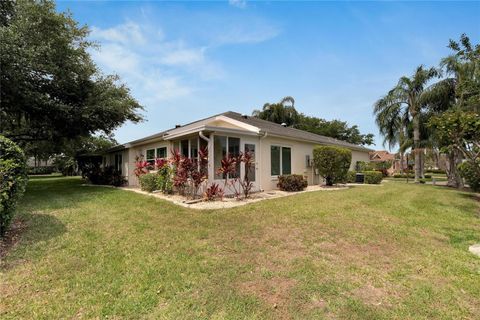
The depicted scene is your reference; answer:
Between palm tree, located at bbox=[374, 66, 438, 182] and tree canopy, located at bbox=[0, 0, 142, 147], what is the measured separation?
2024 centimetres

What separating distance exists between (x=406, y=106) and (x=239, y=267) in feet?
73.0

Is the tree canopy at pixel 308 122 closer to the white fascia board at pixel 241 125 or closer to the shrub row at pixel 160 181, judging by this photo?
the white fascia board at pixel 241 125

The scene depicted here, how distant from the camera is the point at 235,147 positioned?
424 inches

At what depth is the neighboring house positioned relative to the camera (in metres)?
10.1

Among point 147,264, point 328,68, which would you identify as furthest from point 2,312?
point 328,68

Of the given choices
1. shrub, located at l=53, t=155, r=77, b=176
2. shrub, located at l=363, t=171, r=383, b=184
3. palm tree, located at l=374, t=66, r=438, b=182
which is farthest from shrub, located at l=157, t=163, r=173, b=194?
shrub, located at l=53, t=155, r=77, b=176

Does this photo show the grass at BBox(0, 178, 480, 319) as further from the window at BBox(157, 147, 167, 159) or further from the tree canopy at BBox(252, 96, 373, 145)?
the tree canopy at BBox(252, 96, 373, 145)

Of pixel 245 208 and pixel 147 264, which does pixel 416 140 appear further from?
pixel 147 264

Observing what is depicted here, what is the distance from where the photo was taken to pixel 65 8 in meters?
12.7

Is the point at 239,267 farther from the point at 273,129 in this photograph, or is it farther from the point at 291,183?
the point at 273,129

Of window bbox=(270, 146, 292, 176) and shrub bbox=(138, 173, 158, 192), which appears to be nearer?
shrub bbox=(138, 173, 158, 192)

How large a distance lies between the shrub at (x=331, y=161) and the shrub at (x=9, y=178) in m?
12.4

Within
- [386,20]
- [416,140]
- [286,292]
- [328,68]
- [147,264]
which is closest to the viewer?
[286,292]

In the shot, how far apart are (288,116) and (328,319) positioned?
3118 centimetres
